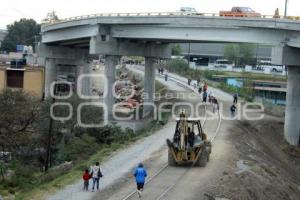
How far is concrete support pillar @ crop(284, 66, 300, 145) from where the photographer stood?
164ft

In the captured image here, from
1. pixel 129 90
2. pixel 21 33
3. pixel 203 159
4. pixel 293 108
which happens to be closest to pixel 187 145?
pixel 203 159

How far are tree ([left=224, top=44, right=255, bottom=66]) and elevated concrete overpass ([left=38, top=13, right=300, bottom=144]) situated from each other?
86.5 metres

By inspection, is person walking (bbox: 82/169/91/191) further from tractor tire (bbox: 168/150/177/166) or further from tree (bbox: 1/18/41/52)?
tree (bbox: 1/18/41/52)

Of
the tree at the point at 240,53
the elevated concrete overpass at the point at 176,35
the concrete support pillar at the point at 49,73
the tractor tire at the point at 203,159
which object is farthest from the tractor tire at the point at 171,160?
the tree at the point at 240,53

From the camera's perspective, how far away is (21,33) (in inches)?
6658

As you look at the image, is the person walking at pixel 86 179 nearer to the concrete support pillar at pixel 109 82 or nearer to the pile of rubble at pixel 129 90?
the concrete support pillar at pixel 109 82

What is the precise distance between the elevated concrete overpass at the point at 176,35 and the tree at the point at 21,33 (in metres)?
104

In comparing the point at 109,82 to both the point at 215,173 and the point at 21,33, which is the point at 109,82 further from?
the point at 21,33

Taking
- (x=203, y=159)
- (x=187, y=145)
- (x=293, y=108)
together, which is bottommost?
(x=203, y=159)

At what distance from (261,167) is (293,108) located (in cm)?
1801

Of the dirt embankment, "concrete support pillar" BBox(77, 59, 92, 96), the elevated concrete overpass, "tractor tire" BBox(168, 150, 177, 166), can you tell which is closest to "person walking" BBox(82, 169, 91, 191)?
the dirt embankment

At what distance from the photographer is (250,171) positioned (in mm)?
31031

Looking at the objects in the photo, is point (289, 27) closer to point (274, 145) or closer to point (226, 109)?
point (274, 145)

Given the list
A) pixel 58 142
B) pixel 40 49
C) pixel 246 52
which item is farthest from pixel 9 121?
pixel 246 52
